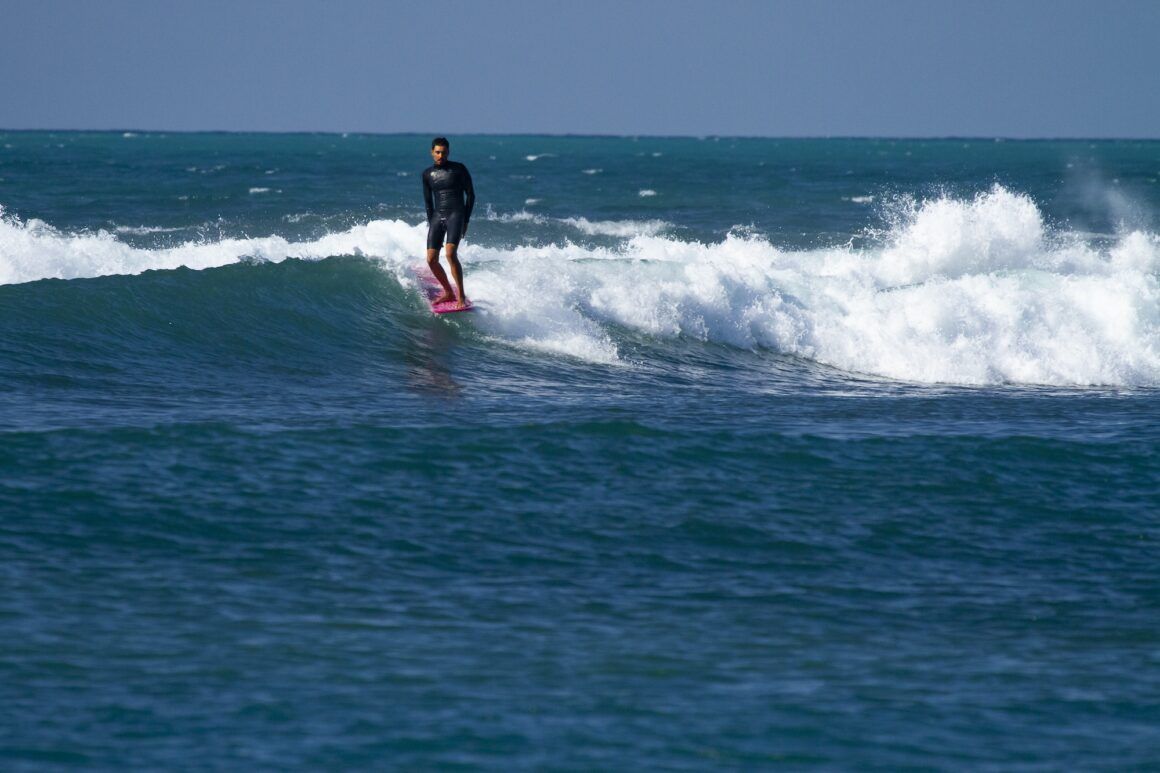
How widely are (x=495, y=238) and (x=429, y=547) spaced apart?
68.1 ft

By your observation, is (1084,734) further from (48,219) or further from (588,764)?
(48,219)

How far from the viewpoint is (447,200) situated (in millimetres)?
14680

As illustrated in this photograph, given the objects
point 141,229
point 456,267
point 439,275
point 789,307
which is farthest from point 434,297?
point 141,229

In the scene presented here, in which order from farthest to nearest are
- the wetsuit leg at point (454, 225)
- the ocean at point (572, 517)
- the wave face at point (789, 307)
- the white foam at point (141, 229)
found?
the white foam at point (141, 229), the wave face at point (789, 307), the wetsuit leg at point (454, 225), the ocean at point (572, 517)

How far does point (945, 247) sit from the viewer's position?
22641 millimetres

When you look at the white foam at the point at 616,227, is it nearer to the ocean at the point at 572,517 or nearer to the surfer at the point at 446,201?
the ocean at the point at 572,517

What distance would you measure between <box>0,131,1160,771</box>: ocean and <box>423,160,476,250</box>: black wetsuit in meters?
1.29

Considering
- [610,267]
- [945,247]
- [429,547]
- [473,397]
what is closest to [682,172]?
[945,247]

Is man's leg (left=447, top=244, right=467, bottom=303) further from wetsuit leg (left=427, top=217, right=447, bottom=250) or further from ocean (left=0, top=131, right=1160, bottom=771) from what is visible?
ocean (left=0, top=131, right=1160, bottom=771)

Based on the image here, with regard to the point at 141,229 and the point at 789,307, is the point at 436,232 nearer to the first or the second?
the point at 789,307

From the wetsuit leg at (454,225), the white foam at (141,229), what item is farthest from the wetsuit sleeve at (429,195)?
the white foam at (141,229)

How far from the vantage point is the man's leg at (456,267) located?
1488 centimetres

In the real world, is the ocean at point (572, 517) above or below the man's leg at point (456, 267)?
below

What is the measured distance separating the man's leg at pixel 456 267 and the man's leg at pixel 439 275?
0.43 feet
